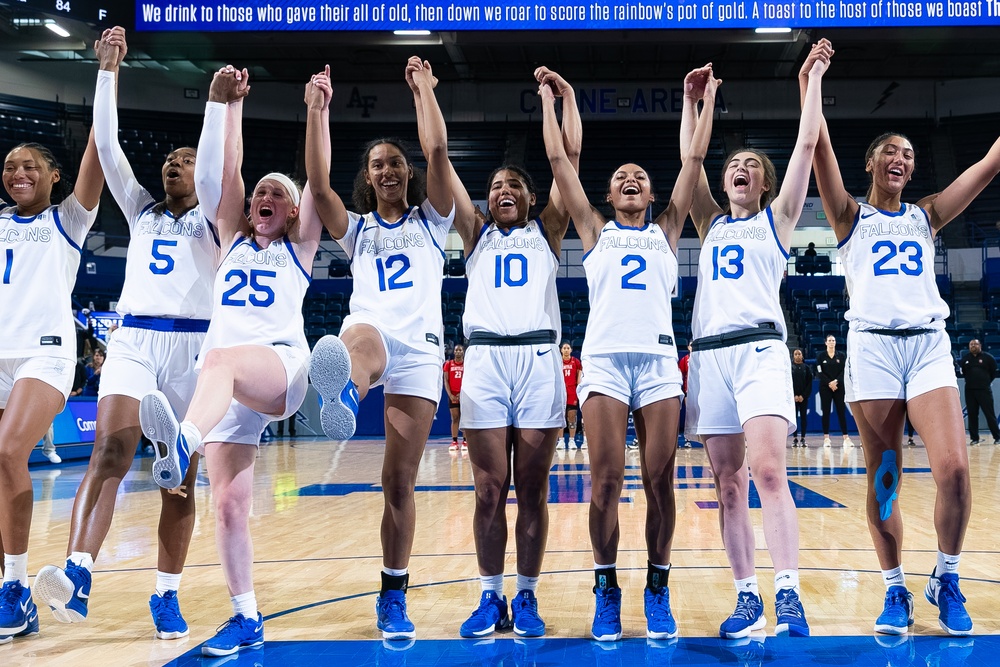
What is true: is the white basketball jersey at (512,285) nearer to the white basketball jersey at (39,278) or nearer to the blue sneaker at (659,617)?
the blue sneaker at (659,617)

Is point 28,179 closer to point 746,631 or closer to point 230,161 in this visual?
point 230,161

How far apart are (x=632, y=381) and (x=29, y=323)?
2.67 m

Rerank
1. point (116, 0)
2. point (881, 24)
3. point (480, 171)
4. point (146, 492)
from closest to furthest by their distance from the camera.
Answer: point (146, 492), point (881, 24), point (116, 0), point (480, 171)

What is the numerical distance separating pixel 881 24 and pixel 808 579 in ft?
36.0

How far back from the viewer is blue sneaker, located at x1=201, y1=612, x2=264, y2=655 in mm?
3469

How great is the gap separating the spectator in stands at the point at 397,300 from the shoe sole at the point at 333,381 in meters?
0.22

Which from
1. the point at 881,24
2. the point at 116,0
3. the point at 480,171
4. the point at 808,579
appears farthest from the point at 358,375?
the point at 480,171

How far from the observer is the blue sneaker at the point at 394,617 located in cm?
372

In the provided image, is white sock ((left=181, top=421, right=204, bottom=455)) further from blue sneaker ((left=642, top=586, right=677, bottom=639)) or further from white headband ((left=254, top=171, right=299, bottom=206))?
blue sneaker ((left=642, top=586, right=677, bottom=639))

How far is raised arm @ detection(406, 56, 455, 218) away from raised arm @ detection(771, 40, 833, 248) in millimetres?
1450

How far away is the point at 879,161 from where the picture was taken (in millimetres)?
4160

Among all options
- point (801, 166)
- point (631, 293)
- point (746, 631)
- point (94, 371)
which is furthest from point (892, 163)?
point (94, 371)

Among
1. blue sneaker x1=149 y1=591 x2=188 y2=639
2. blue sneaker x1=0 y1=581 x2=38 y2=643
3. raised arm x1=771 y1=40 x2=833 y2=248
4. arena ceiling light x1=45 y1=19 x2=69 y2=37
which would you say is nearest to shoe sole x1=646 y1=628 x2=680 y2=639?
raised arm x1=771 y1=40 x2=833 y2=248

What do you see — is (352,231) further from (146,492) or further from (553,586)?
(146,492)
